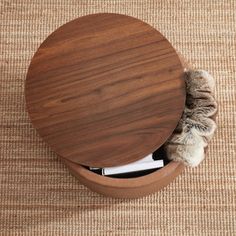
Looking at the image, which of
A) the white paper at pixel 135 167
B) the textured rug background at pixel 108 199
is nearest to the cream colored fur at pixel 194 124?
the white paper at pixel 135 167

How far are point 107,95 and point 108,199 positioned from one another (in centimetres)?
49

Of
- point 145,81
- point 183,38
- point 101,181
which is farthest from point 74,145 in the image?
point 183,38

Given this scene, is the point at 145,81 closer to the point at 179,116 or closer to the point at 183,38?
the point at 179,116

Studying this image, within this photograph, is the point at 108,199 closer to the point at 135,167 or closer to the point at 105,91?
the point at 135,167

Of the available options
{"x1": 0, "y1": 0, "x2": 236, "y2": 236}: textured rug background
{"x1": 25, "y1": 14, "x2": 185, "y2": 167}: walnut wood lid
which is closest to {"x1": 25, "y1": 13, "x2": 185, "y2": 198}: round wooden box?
{"x1": 25, "y1": 14, "x2": 185, "y2": 167}: walnut wood lid

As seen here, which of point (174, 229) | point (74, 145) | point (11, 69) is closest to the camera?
point (74, 145)

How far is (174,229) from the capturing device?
171 cm

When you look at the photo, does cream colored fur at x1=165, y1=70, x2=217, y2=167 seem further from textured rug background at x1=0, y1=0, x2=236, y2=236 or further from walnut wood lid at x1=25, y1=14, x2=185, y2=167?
textured rug background at x1=0, y1=0, x2=236, y2=236

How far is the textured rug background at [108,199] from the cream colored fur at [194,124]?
14.0 inches

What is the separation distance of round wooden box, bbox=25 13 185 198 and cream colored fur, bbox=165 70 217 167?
0.18 ft

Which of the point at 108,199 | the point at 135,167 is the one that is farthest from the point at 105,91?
the point at 108,199

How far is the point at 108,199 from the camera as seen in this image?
1.73 meters

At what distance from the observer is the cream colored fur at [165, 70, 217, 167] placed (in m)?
1.40

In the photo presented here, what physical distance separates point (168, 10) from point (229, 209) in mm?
895
